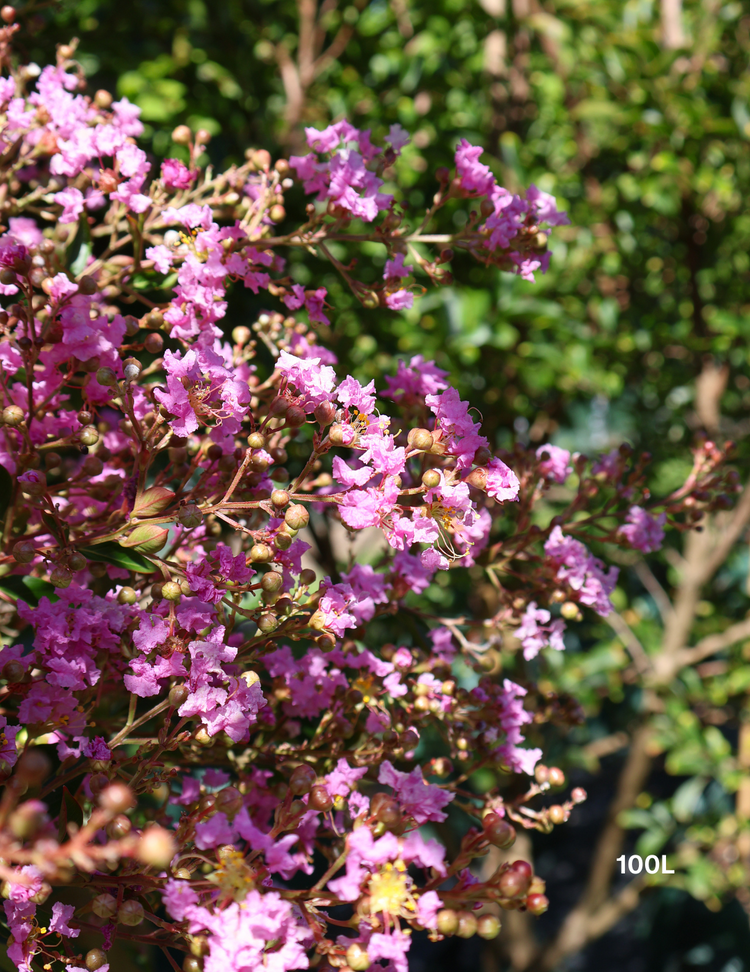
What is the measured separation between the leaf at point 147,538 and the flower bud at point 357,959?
12.6 inches

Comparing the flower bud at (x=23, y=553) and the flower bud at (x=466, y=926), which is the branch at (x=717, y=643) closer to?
the flower bud at (x=466, y=926)

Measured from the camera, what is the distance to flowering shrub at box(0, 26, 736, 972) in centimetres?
57

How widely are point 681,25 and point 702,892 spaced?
2.11 metres

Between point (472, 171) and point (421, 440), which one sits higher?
point (472, 171)

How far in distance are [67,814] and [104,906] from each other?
9 centimetres

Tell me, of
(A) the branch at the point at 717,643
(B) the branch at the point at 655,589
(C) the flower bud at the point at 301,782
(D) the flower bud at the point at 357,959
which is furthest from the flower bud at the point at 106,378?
(B) the branch at the point at 655,589

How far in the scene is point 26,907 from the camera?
568 millimetres

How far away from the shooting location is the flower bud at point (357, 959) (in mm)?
530

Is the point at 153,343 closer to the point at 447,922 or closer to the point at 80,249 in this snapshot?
the point at 80,249

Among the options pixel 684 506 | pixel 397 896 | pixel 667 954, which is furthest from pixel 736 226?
pixel 397 896

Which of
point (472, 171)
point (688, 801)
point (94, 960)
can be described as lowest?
point (688, 801)

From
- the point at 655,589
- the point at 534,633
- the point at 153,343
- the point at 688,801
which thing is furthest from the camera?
the point at 655,589

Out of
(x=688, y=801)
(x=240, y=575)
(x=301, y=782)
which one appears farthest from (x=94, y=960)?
(x=688, y=801)

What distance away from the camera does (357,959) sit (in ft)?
1.74
